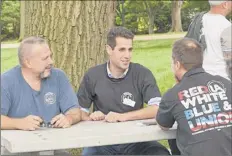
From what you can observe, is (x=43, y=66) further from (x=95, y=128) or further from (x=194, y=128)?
(x=194, y=128)

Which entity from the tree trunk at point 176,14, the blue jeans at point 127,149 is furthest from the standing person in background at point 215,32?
the tree trunk at point 176,14

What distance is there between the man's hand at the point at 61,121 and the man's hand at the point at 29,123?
12cm

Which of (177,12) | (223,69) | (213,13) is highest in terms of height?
(213,13)

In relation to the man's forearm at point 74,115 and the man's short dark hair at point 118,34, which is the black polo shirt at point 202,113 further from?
the man's short dark hair at point 118,34

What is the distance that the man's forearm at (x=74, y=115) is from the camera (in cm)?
366

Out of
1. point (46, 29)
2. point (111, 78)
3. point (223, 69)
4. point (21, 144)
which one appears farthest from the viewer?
point (46, 29)

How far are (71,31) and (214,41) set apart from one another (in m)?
1.32

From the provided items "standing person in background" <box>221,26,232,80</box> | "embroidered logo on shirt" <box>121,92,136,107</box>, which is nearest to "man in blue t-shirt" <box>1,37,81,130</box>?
"embroidered logo on shirt" <box>121,92,136,107</box>

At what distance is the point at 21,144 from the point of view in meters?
2.97

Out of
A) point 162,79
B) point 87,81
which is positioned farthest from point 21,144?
point 162,79

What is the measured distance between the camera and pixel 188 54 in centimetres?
338

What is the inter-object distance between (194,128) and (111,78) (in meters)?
1.06

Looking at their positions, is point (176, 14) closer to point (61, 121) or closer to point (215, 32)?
point (215, 32)

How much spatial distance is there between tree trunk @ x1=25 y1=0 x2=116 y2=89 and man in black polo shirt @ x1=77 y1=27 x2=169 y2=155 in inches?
34.7
